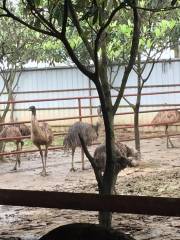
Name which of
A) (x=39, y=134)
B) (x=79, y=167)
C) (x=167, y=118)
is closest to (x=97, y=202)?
(x=39, y=134)

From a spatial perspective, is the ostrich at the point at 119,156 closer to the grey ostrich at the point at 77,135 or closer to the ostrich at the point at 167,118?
the grey ostrich at the point at 77,135

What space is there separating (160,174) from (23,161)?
347cm

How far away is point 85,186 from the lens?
7957 mm

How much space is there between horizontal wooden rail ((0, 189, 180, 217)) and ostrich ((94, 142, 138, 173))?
12.5 ft

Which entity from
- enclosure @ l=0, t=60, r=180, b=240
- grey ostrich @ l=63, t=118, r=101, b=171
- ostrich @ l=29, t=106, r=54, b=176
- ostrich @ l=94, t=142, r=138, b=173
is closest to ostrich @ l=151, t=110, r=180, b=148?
enclosure @ l=0, t=60, r=180, b=240

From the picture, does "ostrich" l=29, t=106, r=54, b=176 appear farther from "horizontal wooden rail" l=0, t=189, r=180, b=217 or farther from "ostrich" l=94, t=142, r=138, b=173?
"horizontal wooden rail" l=0, t=189, r=180, b=217

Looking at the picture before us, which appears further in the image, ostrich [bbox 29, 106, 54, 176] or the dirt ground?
ostrich [bbox 29, 106, 54, 176]

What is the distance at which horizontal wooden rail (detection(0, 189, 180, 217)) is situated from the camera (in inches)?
118

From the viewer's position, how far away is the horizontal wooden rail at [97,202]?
9.86ft

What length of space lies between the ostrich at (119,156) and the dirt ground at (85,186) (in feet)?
1.05

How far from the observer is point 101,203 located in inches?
124

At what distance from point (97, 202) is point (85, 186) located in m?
4.82

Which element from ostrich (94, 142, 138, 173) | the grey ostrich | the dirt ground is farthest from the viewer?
the grey ostrich

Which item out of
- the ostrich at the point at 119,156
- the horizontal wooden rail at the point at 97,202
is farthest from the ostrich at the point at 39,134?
the horizontal wooden rail at the point at 97,202
